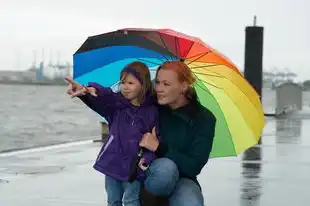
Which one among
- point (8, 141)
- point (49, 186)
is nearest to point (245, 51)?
point (8, 141)

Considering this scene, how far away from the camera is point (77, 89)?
16.2ft

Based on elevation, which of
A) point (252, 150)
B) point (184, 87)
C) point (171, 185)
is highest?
point (184, 87)

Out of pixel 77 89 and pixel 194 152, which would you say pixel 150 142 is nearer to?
pixel 194 152

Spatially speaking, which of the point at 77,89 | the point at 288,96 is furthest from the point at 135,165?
the point at 288,96

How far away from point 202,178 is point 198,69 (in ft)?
19.1

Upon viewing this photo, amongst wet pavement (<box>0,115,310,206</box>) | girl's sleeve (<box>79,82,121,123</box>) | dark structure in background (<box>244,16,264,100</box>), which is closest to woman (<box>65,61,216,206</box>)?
girl's sleeve (<box>79,82,121,123</box>)

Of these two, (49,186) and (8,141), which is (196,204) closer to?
(49,186)

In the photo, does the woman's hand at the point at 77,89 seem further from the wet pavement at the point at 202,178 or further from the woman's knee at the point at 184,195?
the wet pavement at the point at 202,178

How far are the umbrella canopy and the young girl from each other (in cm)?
37

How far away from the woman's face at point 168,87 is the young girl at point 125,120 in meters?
0.10

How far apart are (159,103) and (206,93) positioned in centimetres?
59

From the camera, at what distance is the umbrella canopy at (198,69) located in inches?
205

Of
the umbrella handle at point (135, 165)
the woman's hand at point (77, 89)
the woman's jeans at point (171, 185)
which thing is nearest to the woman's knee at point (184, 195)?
the woman's jeans at point (171, 185)

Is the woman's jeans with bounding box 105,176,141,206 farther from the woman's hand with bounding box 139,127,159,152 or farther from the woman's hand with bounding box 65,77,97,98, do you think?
the woman's hand with bounding box 65,77,97,98
